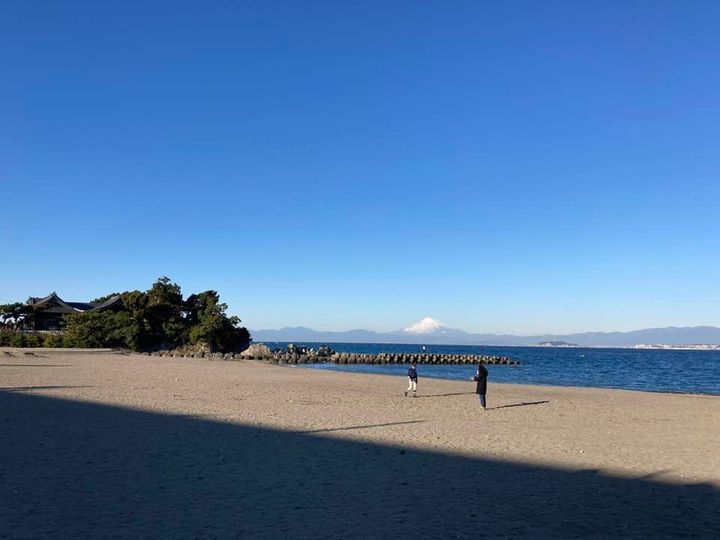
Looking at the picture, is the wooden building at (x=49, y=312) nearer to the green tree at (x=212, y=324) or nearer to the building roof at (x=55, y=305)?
the building roof at (x=55, y=305)

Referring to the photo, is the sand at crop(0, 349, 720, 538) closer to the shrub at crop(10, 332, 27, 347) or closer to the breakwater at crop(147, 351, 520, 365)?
the breakwater at crop(147, 351, 520, 365)

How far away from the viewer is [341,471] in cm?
1049

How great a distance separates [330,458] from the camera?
11617 millimetres

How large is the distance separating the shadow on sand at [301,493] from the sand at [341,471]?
35 mm

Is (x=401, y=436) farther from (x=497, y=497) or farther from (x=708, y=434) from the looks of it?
(x=708, y=434)

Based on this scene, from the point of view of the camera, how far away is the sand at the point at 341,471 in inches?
293

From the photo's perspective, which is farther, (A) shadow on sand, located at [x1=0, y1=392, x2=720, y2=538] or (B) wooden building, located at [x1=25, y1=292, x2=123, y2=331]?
(B) wooden building, located at [x1=25, y1=292, x2=123, y2=331]

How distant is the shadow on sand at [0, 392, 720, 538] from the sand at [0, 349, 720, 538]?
3cm

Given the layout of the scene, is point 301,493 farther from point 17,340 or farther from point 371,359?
point 371,359

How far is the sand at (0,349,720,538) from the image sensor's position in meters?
7.43

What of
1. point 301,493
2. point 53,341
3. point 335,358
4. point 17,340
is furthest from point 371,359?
point 301,493

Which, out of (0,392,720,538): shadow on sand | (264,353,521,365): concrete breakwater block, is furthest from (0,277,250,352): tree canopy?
(0,392,720,538): shadow on sand

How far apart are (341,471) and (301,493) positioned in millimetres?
1716

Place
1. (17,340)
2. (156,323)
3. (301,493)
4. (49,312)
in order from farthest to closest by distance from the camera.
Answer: (49,312), (156,323), (17,340), (301,493)
